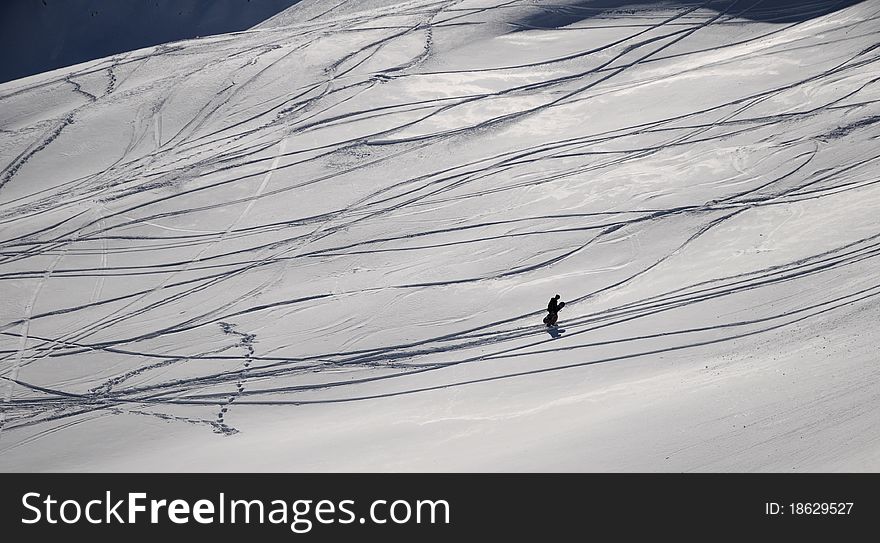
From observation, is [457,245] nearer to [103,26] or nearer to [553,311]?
[553,311]

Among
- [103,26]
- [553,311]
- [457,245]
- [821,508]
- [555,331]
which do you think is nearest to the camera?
[821,508]

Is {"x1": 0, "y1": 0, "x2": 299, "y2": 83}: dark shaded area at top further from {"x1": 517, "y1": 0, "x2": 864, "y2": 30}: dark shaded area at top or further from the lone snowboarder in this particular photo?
the lone snowboarder

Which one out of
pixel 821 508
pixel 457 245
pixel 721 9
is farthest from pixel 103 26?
pixel 821 508

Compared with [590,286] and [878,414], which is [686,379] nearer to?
[878,414]

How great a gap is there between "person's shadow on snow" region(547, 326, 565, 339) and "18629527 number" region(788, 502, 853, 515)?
468 cm

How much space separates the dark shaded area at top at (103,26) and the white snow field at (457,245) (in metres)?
19.0

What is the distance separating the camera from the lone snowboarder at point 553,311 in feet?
36.7

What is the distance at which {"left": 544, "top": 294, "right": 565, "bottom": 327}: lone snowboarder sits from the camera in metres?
11.2

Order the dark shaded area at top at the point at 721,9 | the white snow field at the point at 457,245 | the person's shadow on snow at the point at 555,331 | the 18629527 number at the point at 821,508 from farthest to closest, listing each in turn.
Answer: the dark shaded area at top at the point at 721,9 → the person's shadow on snow at the point at 555,331 → the white snow field at the point at 457,245 → the 18629527 number at the point at 821,508

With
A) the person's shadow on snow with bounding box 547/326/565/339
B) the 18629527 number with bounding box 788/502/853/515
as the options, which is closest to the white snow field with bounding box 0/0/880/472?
the person's shadow on snow with bounding box 547/326/565/339

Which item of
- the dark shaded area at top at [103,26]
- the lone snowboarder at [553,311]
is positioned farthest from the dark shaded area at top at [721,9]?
the dark shaded area at top at [103,26]

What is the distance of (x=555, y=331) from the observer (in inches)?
454

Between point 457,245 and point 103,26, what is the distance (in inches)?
1368

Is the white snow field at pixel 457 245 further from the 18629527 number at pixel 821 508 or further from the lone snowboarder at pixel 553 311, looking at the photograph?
the 18629527 number at pixel 821 508
